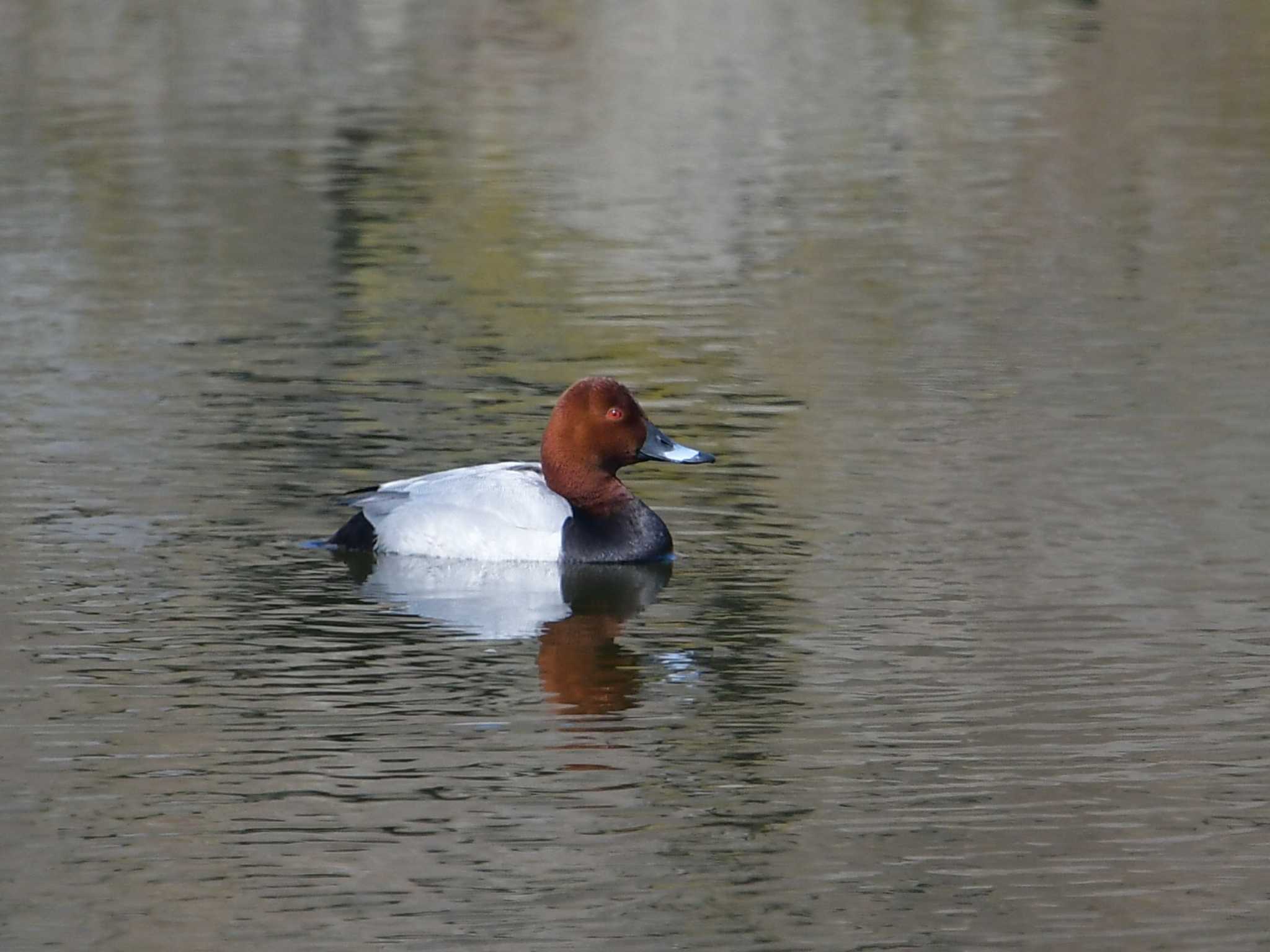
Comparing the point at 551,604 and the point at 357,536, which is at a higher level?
the point at 357,536

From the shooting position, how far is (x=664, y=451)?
11734 mm

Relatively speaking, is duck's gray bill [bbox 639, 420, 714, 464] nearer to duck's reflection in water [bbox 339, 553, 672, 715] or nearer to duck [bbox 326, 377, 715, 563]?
duck [bbox 326, 377, 715, 563]

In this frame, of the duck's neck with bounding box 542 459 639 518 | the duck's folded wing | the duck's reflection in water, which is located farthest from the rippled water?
the duck's neck with bounding box 542 459 639 518

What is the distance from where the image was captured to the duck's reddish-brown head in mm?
11523

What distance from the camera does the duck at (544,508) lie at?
37.1 feet

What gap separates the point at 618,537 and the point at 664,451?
65 centimetres

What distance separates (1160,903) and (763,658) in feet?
8.93

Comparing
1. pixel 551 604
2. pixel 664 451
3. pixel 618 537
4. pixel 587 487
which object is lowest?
pixel 551 604

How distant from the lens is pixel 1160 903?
706cm

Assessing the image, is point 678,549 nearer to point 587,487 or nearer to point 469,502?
point 587,487

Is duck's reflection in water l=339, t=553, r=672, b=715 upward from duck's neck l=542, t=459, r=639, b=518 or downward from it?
downward

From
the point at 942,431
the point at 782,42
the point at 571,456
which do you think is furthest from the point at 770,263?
the point at 782,42

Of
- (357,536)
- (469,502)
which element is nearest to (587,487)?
(469,502)

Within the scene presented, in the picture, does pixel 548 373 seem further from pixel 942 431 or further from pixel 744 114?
pixel 744 114
